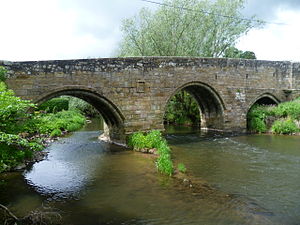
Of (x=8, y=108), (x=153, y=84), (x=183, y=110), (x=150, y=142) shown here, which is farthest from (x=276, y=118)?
(x=8, y=108)

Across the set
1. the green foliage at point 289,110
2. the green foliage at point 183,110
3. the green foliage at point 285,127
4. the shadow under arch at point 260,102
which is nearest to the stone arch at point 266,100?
the shadow under arch at point 260,102

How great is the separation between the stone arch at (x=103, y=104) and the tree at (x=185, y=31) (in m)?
8.62

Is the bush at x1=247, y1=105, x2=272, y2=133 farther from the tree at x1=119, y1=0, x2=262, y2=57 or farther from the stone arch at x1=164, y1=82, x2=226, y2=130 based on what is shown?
the tree at x1=119, y1=0, x2=262, y2=57

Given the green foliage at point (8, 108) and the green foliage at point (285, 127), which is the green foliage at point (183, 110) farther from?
the green foliage at point (8, 108)

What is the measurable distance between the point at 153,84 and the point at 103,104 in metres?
2.36

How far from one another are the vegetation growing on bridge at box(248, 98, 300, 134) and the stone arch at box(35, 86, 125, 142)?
7814 millimetres

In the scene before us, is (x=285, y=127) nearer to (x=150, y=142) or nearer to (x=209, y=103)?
(x=209, y=103)

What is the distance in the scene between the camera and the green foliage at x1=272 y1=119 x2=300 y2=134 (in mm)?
14344

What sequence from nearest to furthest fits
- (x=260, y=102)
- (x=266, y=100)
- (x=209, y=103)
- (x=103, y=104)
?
(x=103, y=104), (x=209, y=103), (x=266, y=100), (x=260, y=102)

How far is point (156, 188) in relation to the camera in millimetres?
6750

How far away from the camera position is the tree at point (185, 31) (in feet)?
68.9

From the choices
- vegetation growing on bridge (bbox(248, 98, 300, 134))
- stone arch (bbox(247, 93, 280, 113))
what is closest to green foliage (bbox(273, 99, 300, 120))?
vegetation growing on bridge (bbox(248, 98, 300, 134))

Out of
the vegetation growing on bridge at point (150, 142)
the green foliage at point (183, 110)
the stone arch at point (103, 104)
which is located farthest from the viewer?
the green foliage at point (183, 110)

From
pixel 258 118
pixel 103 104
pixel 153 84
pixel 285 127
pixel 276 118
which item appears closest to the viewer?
pixel 103 104
